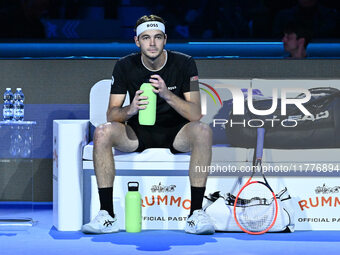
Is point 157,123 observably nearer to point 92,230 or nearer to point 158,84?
point 158,84

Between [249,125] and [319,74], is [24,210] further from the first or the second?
[319,74]

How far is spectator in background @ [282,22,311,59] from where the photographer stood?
5.79 m

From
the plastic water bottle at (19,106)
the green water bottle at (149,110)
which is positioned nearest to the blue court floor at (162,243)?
the green water bottle at (149,110)

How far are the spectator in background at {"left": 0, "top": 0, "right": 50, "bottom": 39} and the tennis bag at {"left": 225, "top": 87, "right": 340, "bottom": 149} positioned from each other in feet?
6.57

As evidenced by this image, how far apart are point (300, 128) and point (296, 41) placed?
99 cm

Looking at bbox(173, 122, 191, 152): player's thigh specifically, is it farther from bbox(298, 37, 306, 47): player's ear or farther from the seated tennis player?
bbox(298, 37, 306, 47): player's ear

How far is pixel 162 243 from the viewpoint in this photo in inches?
170

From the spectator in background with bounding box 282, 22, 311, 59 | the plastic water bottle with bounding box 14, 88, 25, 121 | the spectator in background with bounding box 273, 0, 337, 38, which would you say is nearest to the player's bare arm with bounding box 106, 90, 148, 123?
the plastic water bottle with bounding box 14, 88, 25, 121

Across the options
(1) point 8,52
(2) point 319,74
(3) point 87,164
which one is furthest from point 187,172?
(1) point 8,52

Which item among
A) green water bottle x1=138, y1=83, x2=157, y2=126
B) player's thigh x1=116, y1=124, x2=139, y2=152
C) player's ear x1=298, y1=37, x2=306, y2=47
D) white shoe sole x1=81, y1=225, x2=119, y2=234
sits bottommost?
white shoe sole x1=81, y1=225, x2=119, y2=234

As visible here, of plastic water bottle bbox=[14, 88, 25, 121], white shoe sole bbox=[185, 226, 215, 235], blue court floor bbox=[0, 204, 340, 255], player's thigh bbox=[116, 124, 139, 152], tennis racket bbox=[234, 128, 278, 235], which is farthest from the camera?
plastic water bottle bbox=[14, 88, 25, 121]

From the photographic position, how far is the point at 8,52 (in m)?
6.05

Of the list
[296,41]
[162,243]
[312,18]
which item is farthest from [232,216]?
[312,18]

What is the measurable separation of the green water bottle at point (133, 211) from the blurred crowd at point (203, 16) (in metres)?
2.04
